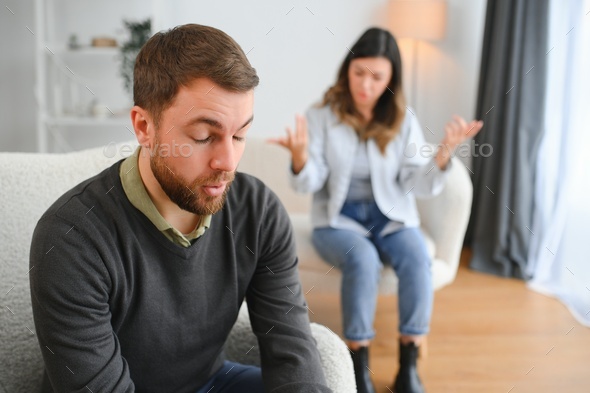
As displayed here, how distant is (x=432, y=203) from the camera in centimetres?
211

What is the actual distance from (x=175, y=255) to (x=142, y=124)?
0.63 feet

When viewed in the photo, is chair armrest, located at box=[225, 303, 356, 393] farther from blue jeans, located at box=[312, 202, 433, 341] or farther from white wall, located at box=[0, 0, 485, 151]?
white wall, located at box=[0, 0, 485, 151]

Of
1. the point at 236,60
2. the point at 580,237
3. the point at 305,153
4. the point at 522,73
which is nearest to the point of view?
the point at 236,60

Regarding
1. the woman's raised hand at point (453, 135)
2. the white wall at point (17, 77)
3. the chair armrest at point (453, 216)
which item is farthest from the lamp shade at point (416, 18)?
the white wall at point (17, 77)

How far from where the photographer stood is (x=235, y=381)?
1064mm

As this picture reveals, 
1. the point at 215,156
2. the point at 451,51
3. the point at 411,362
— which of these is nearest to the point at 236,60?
the point at 215,156

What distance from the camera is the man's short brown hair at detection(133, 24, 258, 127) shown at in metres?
0.91

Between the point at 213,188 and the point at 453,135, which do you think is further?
the point at 453,135

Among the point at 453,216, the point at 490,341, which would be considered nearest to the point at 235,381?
the point at 453,216

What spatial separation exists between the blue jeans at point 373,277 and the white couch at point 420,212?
6cm

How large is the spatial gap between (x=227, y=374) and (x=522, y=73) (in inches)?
81.3

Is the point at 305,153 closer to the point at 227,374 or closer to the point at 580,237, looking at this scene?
the point at 227,374

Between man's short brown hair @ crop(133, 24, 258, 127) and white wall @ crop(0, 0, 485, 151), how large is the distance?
2201 mm

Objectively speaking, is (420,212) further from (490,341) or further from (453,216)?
(490,341)
